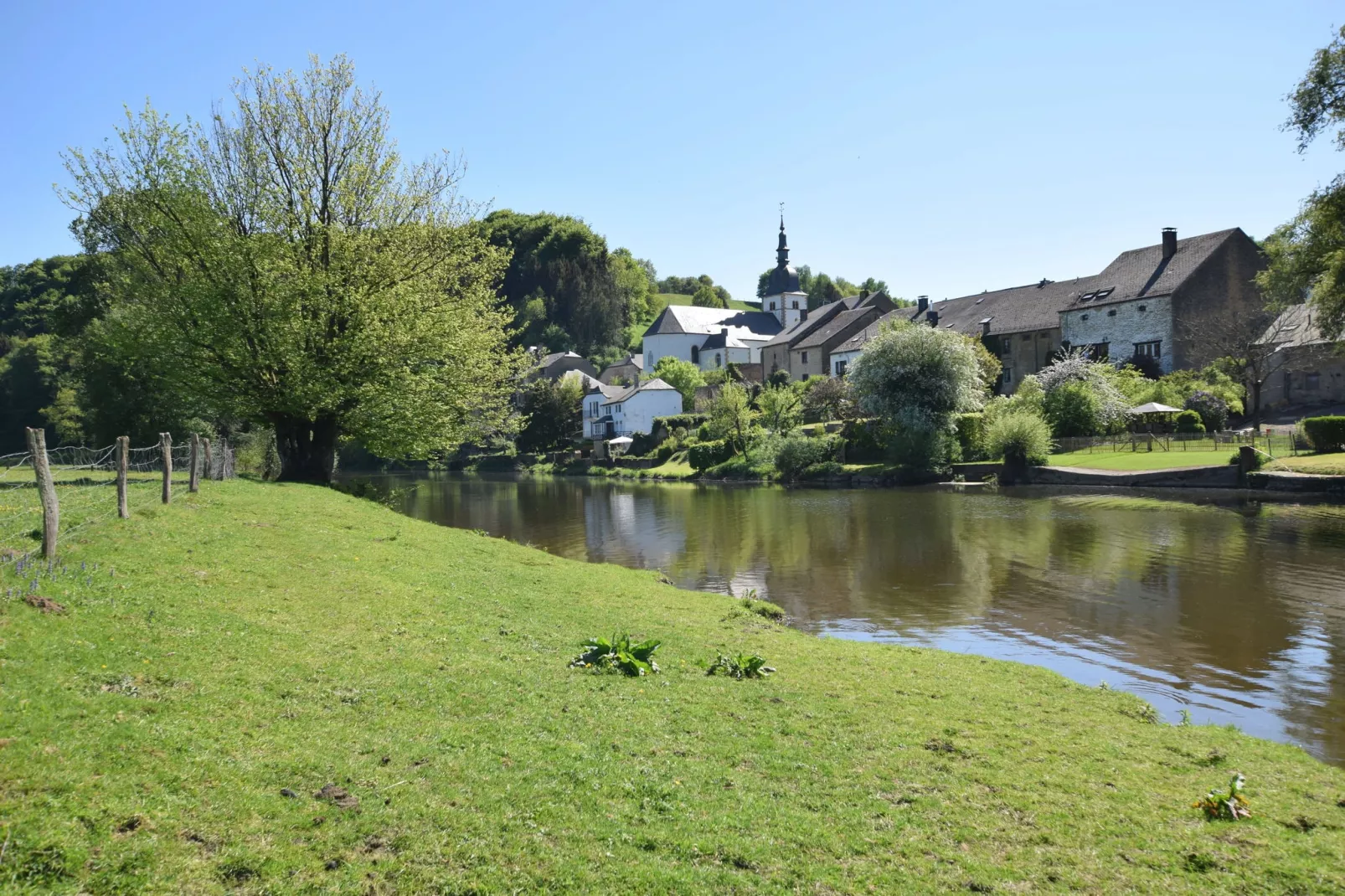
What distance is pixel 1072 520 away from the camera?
33281mm

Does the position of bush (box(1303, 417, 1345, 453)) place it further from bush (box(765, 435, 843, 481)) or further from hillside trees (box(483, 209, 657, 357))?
hillside trees (box(483, 209, 657, 357))

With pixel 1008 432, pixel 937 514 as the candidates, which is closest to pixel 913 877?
pixel 937 514

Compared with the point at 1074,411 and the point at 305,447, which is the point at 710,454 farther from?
the point at 305,447

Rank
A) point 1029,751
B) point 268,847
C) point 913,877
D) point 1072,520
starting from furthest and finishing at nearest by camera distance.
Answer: point 1072,520
point 1029,751
point 913,877
point 268,847

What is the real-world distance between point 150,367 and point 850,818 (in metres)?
29.1

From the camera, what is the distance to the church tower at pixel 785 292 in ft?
403

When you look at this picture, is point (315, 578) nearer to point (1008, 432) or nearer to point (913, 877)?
point (913, 877)

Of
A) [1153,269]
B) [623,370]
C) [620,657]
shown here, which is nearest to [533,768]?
[620,657]

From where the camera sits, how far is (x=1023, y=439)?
48844mm

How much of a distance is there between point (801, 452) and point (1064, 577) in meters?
37.7

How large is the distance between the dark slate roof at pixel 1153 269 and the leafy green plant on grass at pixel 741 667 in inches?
2535

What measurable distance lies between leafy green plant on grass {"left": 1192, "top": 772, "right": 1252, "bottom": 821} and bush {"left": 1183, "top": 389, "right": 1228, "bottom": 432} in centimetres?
5278

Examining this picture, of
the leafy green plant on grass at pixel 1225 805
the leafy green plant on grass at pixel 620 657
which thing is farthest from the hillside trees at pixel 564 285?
the leafy green plant on grass at pixel 1225 805

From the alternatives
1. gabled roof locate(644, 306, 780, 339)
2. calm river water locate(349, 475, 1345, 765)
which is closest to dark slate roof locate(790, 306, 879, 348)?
gabled roof locate(644, 306, 780, 339)
